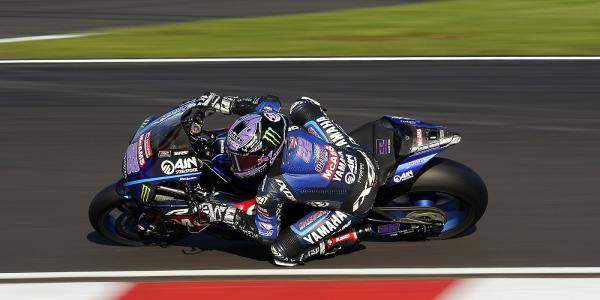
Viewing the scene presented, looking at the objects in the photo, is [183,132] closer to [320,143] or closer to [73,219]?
[320,143]

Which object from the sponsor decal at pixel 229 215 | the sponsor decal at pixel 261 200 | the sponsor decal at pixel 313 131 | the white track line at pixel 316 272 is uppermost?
the sponsor decal at pixel 313 131

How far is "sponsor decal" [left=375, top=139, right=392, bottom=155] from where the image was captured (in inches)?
293

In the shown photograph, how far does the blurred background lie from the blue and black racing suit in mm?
Result: 271

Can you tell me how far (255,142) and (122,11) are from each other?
10.8 meters

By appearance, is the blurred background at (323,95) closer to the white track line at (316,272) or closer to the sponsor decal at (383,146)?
the white track line at (316,272)

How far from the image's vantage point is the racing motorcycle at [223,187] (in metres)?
7.04

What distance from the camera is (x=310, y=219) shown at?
23.7 ft

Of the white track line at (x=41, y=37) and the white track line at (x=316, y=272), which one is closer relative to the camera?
the white track line at (x=316, y=272)

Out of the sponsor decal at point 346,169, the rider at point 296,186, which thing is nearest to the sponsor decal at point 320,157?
the rider at point 296,186

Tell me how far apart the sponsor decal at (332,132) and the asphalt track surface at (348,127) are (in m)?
0.80

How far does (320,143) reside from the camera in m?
7.31

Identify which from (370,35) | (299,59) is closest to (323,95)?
(299,59)

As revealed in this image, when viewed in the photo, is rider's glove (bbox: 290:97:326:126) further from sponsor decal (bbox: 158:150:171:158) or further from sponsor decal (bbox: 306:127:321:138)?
sponsor decal (bbox: 158:150:171:158)

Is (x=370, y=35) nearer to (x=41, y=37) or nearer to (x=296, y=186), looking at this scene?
(x=41, y=37)
